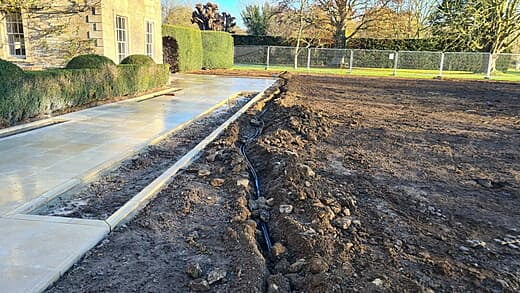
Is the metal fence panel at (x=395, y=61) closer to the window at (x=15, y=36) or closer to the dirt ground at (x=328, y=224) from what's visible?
the window at (x=15, y=36)

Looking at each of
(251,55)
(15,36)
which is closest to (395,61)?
(251,55)

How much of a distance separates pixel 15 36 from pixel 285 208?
1201 centimetres

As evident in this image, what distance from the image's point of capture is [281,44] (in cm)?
3294

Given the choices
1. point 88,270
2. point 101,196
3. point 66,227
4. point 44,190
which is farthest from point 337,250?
point 44,190

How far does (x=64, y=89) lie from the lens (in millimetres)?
7902

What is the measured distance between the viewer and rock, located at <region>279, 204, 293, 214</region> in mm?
3482

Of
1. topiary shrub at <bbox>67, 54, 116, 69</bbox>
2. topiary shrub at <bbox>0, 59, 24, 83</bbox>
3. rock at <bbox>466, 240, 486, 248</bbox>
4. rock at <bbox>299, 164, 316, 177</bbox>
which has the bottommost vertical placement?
rock at <bbox>466, 240, 486, 248</bbox>

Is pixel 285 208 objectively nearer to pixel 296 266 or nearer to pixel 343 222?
pixel 343 222

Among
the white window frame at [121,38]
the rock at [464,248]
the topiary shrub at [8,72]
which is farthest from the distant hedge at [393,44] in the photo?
the rock at [464,248]

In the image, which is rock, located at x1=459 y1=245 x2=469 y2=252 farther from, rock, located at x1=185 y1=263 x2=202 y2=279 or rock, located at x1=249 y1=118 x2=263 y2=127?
rock, located at x1=249 y1=118 x2=263 y2=127

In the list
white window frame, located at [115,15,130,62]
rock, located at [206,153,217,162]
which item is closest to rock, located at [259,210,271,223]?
rock, located at [206,153,217,162]

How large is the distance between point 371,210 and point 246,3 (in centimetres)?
3977

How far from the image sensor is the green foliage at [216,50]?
78.6 ft

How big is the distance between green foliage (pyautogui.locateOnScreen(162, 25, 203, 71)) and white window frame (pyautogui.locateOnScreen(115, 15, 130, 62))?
197 inches
